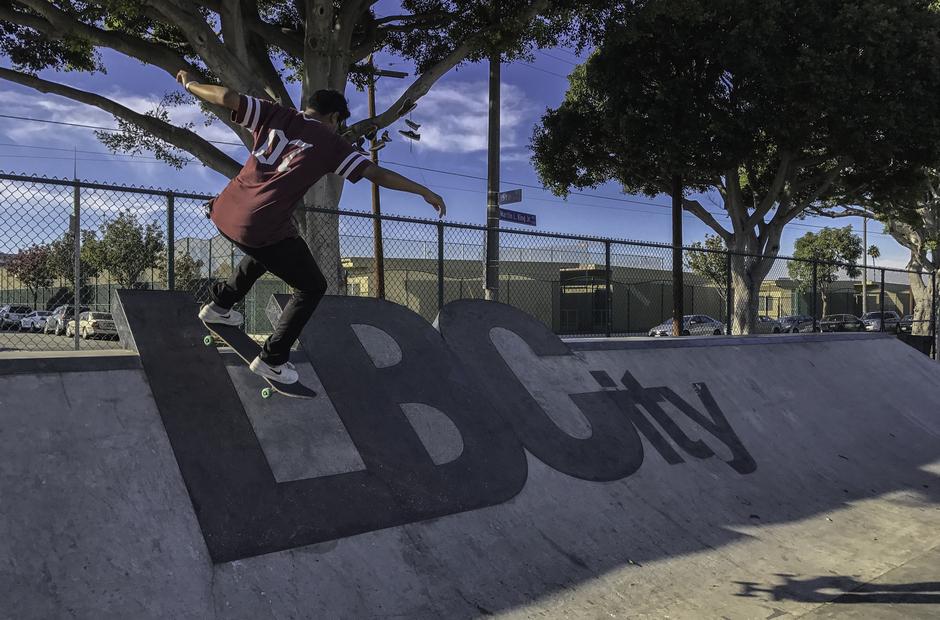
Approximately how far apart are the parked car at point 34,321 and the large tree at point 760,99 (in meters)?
11.0

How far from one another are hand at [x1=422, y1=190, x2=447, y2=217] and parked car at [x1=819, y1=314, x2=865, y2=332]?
16177 millimetres

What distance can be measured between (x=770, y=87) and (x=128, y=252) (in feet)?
45.4

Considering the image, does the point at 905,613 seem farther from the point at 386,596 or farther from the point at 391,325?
the point at 391,325

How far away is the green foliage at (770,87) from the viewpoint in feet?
45.9

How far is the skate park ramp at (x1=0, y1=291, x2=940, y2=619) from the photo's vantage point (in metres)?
2.98

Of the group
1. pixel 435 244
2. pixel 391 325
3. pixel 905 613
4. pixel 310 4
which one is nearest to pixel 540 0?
pixel 310 4

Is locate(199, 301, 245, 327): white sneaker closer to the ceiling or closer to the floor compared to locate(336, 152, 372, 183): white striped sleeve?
closer to the floor

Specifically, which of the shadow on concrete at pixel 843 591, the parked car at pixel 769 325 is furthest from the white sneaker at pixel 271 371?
the parked car at pixel 769 325

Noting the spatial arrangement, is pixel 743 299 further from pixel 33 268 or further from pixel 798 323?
pixel 33 268

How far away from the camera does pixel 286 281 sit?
146 inches

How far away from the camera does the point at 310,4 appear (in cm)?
1069

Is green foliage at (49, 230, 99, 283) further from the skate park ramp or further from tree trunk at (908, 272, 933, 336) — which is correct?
tree trunk at (908, 272, 933, 336)

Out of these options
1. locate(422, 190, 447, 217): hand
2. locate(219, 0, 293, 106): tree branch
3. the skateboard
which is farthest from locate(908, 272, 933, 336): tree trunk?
the skateboard

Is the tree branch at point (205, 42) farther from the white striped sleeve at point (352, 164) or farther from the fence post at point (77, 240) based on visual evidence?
the white striped sleeve at point (352, 164)
